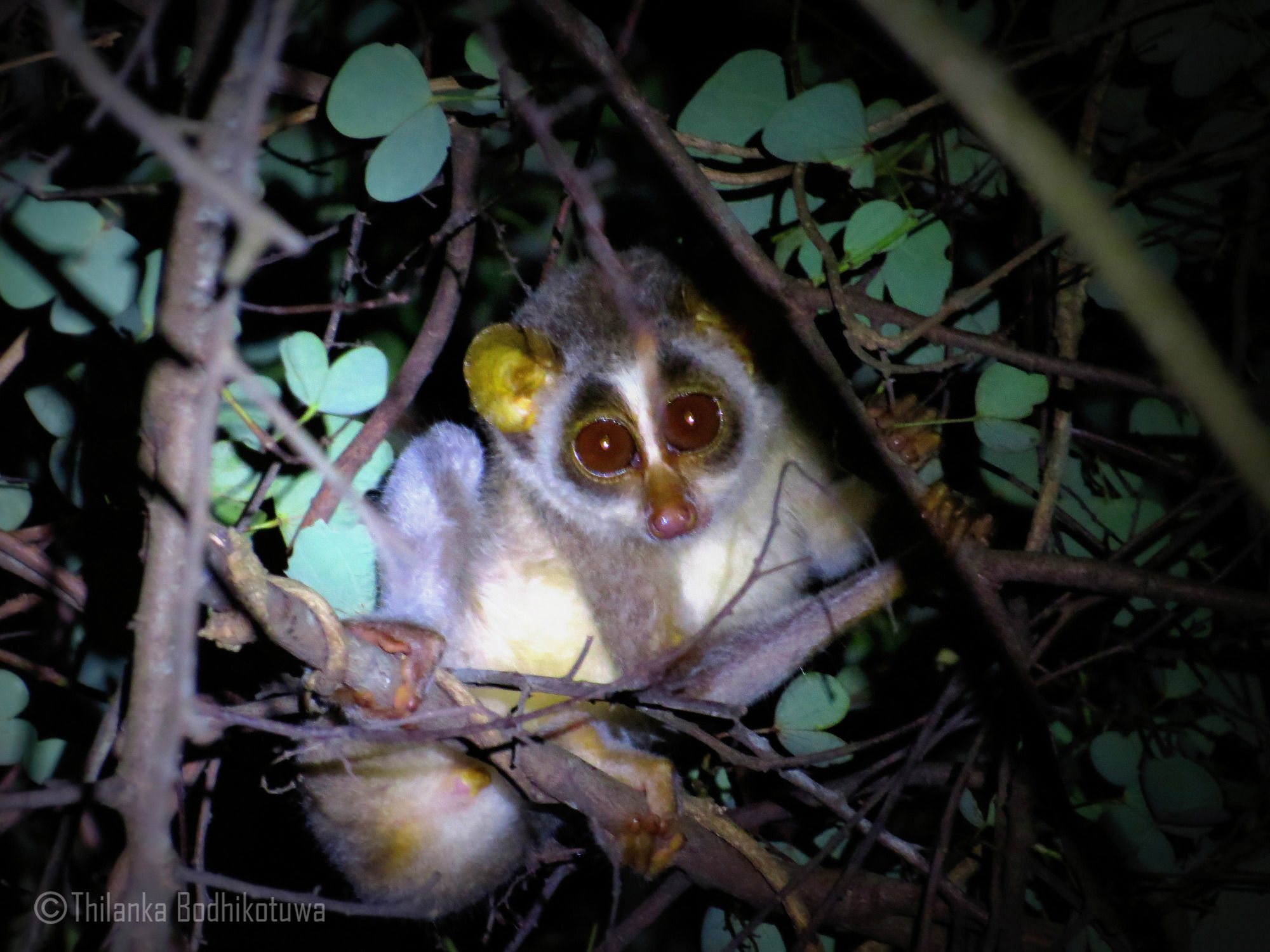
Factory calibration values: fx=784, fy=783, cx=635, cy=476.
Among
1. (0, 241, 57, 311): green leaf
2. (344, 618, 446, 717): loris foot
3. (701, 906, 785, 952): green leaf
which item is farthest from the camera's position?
(701, 906, 785, 952): green leaf

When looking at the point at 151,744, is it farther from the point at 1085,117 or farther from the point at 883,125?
the point at 1085,117

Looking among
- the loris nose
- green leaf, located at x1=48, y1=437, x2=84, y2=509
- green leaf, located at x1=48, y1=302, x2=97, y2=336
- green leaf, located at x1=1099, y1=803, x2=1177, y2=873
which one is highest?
green leaf, located at x1=48, y1=302, x2=97, y2=336

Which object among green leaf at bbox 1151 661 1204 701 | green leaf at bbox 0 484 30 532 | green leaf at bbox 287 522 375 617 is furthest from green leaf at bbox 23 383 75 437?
green leaf at bbox 1151 661 1204 701

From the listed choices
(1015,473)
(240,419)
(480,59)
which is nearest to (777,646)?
(1015,473)

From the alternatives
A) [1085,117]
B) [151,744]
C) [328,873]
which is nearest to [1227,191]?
[1085,117]

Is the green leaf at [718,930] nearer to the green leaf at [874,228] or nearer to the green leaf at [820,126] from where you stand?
the green leaf at [874,228]

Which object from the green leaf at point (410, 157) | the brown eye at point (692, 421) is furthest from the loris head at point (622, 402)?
the green leaf at point (410, 157)

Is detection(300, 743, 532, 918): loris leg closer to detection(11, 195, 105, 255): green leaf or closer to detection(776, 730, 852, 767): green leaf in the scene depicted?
detection(776, 730, 852, 767): green leaf
